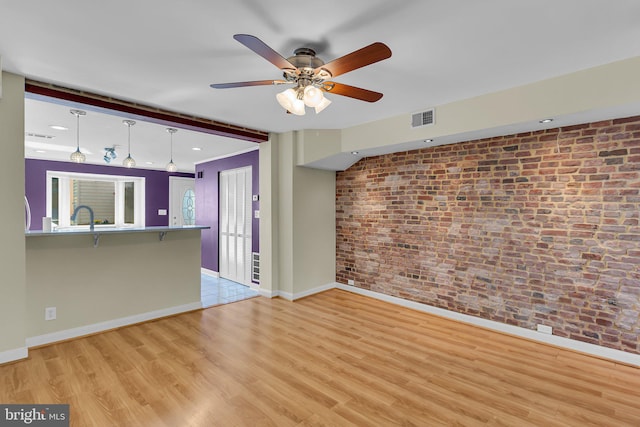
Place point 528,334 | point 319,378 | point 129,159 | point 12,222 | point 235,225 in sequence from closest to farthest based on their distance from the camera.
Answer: point 319,378 → point 12,222 → point 528,334 → point 129,159 → point 235,225

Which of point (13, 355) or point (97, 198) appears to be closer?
point (13, 355)

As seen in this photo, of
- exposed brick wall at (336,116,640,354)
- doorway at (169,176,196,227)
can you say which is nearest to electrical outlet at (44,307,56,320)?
exposed brick wall at (336,116,640,354)

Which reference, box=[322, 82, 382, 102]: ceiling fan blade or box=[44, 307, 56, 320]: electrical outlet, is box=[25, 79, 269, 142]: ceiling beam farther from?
box=[322, 82, 382, 102]: ceiling fan blade

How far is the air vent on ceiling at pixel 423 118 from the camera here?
11.1 ft

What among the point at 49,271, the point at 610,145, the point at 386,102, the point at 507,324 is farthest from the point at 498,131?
the point at 49,271

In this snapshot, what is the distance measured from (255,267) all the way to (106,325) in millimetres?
2287

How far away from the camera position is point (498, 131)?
318 cm

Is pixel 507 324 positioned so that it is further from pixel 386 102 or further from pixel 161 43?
pixel 161 43

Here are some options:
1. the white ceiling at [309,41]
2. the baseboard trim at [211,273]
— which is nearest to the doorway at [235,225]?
the baseboard trim at [211,273]

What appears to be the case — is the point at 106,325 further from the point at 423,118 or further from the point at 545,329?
the point at 545,329

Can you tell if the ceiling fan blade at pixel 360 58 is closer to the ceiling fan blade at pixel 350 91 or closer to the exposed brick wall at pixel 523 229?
the ceiling fan blade at pixel 350 91

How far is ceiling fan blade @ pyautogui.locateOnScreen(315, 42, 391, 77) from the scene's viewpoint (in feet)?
5.26

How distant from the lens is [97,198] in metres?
7.61

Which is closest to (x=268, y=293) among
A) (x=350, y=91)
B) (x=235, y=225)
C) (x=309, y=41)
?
(x=235, y=225)
